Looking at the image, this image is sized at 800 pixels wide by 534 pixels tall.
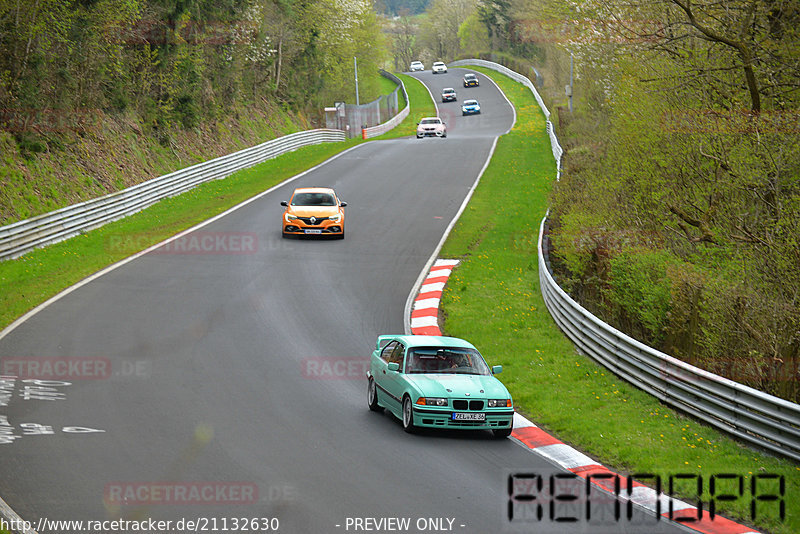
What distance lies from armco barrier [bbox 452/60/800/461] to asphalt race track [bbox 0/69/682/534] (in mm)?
2503

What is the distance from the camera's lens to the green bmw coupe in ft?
38.5

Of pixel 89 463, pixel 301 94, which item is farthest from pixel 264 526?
pixel 301 94

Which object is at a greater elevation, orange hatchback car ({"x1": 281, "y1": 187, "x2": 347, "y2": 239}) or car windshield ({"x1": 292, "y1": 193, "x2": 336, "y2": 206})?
car windshield ({"x1": 292, "y1": 193, "x2": 336, "y2": 206})

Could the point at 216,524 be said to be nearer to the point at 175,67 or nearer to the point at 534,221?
the point at 534,221

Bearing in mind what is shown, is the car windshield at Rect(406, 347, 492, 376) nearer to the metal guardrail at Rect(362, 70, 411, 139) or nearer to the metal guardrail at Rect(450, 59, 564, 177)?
the metal guardrail at Rect(450, 59, 564, 177)

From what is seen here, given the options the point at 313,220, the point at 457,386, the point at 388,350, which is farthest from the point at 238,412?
the point at 313,220

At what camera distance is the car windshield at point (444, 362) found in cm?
1275

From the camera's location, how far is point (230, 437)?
11.2m

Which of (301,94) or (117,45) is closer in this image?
(117,45)

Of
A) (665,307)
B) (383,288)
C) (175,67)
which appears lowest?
(383,288)

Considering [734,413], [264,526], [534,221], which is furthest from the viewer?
[534,221]

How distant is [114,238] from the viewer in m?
26.3

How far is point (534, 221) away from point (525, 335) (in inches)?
516

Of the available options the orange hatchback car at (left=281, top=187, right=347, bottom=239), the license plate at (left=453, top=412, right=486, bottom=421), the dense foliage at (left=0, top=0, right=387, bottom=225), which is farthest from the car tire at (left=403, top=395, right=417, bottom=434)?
the dense foliage at (left=0, top=0, right=387, bottom=225)
